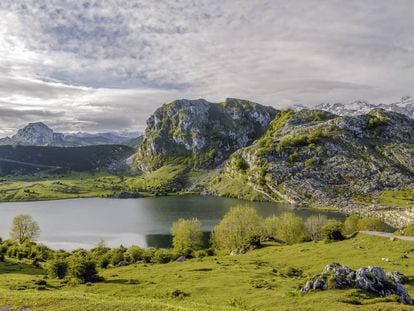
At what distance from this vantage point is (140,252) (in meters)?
114

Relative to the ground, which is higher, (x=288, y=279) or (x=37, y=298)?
(x=37, y=298)

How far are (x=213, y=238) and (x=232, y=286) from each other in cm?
9259

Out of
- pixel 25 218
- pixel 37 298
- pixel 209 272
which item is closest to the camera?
pixel 37 298

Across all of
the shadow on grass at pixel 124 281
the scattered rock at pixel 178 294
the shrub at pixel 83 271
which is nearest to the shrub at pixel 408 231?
the scattered rock at pixel 178 294

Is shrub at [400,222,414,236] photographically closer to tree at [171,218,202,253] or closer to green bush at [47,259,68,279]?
tree at [171,218,202,253]

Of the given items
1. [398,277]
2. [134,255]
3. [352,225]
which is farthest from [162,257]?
[352,225]

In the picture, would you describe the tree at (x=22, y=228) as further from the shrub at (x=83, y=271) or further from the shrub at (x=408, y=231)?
the shrub at (x=408, y=231)

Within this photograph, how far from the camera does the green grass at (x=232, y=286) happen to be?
3731 cm

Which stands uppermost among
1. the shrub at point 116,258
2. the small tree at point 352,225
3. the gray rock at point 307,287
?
the gray rock at point 307,287

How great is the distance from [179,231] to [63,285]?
75706 mm

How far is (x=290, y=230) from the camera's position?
448 ft

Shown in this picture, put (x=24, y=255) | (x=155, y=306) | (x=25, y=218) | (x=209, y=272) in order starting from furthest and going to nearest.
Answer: (x=25, y=218) → (x=24, y=255) → (x=209, y=272) → (x=155, y=306)

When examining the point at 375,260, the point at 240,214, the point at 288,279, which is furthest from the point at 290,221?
the point at 288,279

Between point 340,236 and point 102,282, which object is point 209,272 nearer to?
point 102,282
